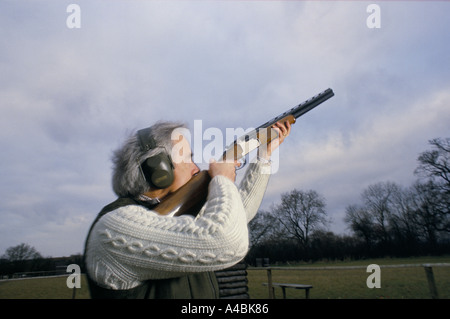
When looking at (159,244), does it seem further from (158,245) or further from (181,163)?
(181,163)

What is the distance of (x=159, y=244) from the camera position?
1.01m

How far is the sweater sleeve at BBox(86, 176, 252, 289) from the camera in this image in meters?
1.01

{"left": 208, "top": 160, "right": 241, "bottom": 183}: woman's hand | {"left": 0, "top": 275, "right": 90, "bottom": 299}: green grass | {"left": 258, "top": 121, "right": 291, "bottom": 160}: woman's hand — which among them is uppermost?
{"left": 258, "top": 121, "right": 291, "bottom": 160}: woman's hand

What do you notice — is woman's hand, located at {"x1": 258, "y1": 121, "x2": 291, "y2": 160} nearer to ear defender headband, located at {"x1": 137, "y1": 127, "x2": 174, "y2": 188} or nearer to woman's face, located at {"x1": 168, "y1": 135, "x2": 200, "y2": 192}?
woman's face, located at {"x1": 168, "y1": 135, "x2": 200, "y2": 192}

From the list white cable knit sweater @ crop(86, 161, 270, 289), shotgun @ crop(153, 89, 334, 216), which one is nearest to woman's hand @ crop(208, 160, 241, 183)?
shotgun @ crop(153, 89, 334, 216)

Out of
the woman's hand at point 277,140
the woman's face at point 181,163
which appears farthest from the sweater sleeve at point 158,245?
the woman's hand at point 277,140

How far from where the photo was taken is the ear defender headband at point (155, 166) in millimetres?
1457

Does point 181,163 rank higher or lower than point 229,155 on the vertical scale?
lower

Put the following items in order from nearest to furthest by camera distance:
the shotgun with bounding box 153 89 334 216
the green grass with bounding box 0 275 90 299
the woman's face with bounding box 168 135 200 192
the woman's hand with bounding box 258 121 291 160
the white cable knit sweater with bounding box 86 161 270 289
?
1. the white cable knit sweater with bounding box 86 161 270 289
2. the shotgun with bounding box 153 89 334 216
3. the woman's face with bounding box 168 135 200 192
4. the woman's hand with bounding box 258 121 291 160
5. the green grass with bounding box 0 275 90 299

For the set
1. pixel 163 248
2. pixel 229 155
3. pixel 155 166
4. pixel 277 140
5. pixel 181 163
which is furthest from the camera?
pixel 277 140

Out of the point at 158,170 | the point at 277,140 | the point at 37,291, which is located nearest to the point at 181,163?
the point at 158,170

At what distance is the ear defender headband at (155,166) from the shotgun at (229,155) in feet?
0.34

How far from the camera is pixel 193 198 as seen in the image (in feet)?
4.66

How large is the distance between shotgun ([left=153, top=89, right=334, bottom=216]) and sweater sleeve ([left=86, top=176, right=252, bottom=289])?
0.27m
